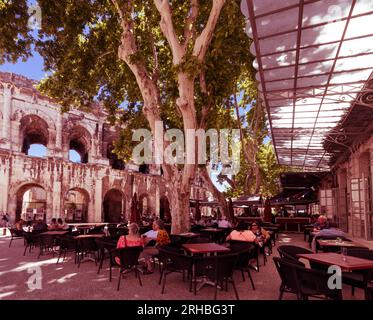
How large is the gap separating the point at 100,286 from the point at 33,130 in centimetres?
2223

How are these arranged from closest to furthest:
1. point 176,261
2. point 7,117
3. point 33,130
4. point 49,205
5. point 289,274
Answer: point 289,274
point 176,261
point 7,117
point 49,205
point 33,130

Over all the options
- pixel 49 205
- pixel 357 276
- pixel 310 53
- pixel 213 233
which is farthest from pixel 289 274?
pixel 49 205

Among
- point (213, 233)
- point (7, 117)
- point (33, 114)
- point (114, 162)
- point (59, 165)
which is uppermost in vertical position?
point (33, 114)

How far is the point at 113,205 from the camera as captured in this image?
91.7ft

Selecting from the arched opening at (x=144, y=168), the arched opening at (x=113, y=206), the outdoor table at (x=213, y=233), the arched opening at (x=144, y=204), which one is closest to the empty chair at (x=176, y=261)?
the outdoor table at (x=213, y=233)

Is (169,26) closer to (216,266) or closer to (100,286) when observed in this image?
(216,266)

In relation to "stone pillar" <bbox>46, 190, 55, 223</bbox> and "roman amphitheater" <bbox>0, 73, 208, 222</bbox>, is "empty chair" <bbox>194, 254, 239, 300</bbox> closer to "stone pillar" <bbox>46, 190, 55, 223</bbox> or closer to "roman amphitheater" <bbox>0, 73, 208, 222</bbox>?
"roman amphitheater" <bbox>0, 73, 208, 222</bbox>

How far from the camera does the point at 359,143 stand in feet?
39.1

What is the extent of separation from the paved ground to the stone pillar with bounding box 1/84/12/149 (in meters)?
15.6

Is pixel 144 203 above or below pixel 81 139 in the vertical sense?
below

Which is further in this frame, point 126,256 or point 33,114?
point 33,114

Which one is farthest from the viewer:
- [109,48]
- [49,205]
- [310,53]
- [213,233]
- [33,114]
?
[33,114]

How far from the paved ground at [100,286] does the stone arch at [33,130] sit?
678 inches
